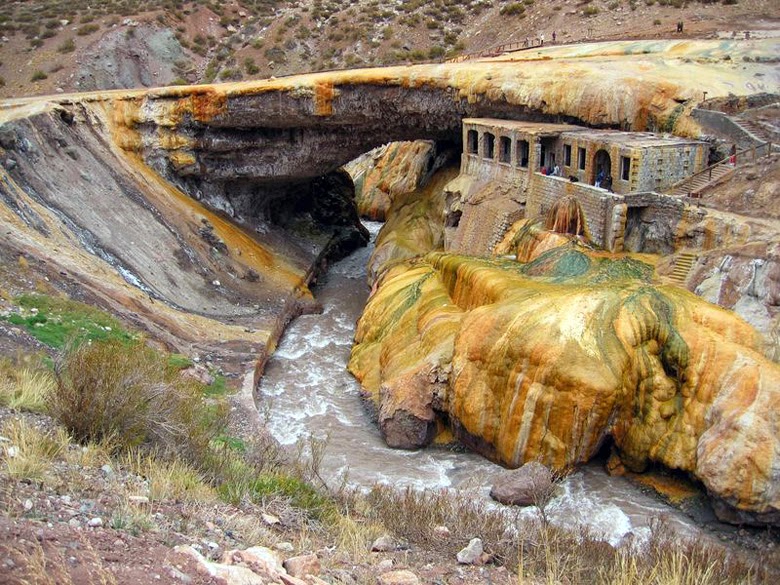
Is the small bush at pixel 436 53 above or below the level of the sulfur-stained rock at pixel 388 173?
above

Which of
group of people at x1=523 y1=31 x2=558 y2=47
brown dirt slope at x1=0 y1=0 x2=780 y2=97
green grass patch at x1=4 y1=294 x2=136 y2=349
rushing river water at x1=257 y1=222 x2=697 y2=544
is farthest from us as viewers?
brown dirt slope at x1=0 y1=0 x2=780 y2=97

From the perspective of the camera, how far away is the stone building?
25797 millimetres

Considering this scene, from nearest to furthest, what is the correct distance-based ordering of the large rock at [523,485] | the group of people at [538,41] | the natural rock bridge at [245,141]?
the large rock at [523,485]
the natural rock bridge at [245,141]
the group of people at [538,41]

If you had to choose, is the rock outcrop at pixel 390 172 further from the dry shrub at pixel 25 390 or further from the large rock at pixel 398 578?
the large rock at pixel 398 578

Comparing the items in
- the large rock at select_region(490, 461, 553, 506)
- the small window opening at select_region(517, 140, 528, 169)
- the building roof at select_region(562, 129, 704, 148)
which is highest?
the building roof at select_region(562, 129, 704, 148)

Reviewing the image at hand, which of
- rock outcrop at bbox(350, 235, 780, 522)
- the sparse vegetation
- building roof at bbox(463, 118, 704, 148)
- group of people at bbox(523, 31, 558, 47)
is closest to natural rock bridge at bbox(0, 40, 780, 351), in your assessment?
building roof at bbox(463, 118, 704, 148)

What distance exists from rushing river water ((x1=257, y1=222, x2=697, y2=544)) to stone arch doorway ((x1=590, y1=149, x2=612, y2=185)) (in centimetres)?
955

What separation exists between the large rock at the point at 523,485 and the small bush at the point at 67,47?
45.0 meters

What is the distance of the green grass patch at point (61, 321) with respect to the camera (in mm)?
21062

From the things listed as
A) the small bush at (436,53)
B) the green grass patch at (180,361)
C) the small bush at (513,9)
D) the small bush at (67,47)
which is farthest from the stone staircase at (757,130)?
the small bush at (67,47)

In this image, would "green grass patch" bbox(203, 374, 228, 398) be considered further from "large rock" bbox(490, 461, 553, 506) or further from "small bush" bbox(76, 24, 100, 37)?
"small bush" bbox(76, 24, 100, 37)

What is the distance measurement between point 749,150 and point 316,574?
21001mm

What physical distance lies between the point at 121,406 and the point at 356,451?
1000 cm

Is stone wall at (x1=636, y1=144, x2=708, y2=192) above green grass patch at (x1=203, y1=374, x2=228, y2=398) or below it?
above
